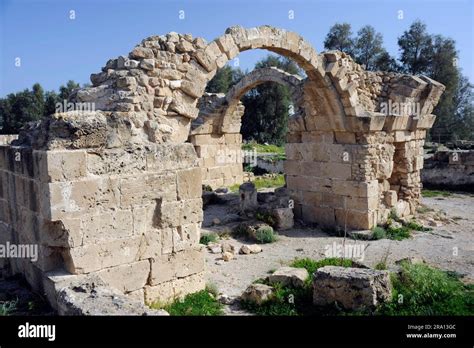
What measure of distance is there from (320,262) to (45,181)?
4582 mm

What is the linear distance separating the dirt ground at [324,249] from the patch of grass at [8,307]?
2.61 metres

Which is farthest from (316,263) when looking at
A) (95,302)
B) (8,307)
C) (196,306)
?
(8,307)

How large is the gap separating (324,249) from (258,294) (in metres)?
3.22

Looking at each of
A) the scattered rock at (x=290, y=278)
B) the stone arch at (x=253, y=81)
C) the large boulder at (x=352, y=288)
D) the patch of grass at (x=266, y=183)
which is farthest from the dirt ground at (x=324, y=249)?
the stone arch at (x=253, y=81)

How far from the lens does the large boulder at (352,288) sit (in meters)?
5.11

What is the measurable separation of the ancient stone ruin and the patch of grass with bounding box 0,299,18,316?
12.2 inches

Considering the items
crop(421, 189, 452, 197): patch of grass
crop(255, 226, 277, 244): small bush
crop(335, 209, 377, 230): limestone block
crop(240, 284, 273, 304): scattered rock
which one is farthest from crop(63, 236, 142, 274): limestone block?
crop(421, 189, 452, 197): patch of grass

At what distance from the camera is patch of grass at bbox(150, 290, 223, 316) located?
16.3ft

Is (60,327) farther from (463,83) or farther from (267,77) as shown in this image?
(463,83)

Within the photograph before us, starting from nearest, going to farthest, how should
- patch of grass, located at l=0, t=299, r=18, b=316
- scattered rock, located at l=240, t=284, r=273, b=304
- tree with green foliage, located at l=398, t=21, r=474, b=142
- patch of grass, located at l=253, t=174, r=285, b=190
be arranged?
patch of grass, located at l=0, t=299, r=18, b=316 → scattered rock, located at l=240, t=284, r=273, b=304 → patch of grass, located at l=253, t=174, r=285, b=190 → tree with green foliage, located at l=398, t=21, r=474, b=142

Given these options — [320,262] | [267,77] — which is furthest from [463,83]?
[320,262]

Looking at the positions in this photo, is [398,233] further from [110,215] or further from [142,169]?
[110,215]

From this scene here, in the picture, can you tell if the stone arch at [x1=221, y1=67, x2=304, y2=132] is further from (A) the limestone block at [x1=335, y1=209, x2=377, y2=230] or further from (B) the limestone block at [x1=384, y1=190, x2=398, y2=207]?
(A) the limestone block at [x1=335, y1=209, x2=377, y2=230]

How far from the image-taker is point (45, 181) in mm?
4273
